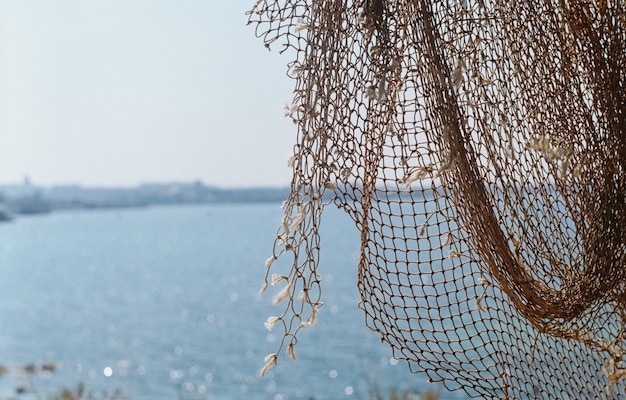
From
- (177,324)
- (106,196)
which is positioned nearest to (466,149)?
(177,324)

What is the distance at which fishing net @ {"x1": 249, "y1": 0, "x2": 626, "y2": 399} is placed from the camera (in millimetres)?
1106

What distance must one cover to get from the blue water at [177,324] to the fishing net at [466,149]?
3026 millimetres

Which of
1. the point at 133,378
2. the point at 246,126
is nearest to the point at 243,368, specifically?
the point at 133,378

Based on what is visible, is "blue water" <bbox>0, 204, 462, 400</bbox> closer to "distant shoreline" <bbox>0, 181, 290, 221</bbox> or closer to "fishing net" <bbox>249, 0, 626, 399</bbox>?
"fishing net" <bbox>249, 0, 626, 399</bbox>

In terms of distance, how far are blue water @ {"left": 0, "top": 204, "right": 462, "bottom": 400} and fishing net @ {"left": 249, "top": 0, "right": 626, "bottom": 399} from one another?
3.03 meters

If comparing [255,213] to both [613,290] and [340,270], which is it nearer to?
[340,270]

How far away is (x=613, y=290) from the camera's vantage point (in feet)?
4.32

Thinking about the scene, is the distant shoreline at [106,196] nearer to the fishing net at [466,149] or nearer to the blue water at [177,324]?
the blue water at [177,324]

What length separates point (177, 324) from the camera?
102 ft

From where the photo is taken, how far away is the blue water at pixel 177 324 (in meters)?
19.1

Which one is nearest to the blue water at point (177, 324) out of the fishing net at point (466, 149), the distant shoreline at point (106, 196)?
the fishing net at point (466, 149)

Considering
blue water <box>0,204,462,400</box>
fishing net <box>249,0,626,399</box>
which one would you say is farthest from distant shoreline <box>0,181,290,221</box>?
fishing net <box>249,0,626,399</box>

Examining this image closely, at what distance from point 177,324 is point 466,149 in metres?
30.9

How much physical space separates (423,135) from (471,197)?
0.12 metres
